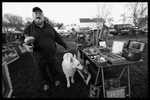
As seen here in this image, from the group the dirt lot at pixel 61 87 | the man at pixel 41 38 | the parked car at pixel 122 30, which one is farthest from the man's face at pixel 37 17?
the parked car at pixel 122 30

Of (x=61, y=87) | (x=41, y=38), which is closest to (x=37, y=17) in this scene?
(x=41, y=38)

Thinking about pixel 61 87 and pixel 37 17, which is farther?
pixel 61 87

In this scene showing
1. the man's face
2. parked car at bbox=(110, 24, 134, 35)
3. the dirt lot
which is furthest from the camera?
parked car at bbox=(110, 24, 134, 35)

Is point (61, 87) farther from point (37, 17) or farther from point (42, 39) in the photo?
point (37, 17)

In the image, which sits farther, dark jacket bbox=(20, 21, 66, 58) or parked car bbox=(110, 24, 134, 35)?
parked car bbox=(110, 24, 134, 35)

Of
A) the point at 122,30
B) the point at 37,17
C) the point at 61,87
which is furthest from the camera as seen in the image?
the point at 122,30

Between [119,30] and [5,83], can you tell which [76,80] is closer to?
[5,83]

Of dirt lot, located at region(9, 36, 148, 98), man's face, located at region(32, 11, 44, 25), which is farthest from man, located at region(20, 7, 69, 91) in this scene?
dirt lot, located at region(9, 36, 148, 98)

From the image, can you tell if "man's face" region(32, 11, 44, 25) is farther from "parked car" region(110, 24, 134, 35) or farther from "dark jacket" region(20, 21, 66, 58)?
"parked car" region(110, 24, 134, 35)

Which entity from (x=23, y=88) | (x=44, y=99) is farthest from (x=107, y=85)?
(x=23, y=88)

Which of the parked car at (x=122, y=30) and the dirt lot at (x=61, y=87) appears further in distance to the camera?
the parked car at (x=122, y=30)

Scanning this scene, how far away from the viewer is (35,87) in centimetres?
218

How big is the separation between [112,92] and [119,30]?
491 inches

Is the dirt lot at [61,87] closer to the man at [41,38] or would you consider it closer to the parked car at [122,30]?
the man at [41,38]
